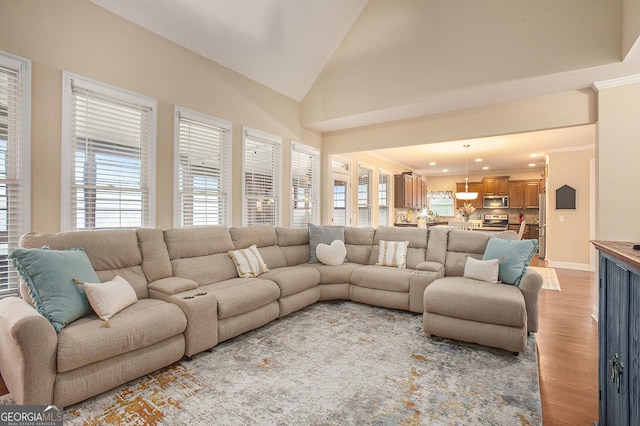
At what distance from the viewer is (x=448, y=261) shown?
4086mm

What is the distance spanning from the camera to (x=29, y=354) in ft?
5.71

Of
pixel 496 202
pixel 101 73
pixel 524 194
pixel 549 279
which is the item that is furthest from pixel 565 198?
pixel 101 73

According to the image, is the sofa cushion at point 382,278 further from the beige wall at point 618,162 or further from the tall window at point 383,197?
the tall window at point 383,197

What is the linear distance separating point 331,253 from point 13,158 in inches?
136

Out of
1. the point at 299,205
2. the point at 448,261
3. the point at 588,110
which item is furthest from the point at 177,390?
the point at 588,110

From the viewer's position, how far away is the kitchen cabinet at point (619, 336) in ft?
3.89

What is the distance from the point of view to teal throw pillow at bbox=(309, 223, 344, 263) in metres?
4.70

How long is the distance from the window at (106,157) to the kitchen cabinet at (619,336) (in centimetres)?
379

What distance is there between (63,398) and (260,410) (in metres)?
1.18

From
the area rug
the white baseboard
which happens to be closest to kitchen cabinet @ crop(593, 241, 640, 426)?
the area rug

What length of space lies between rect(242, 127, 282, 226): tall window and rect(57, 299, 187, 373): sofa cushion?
86.3 inches

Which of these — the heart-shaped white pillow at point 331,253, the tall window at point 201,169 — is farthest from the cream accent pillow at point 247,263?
the heart-shaped white pillow at point 331,253

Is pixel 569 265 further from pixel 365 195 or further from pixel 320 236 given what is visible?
pixel 320 236

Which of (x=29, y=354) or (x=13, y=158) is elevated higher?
(x=13, y=158)
